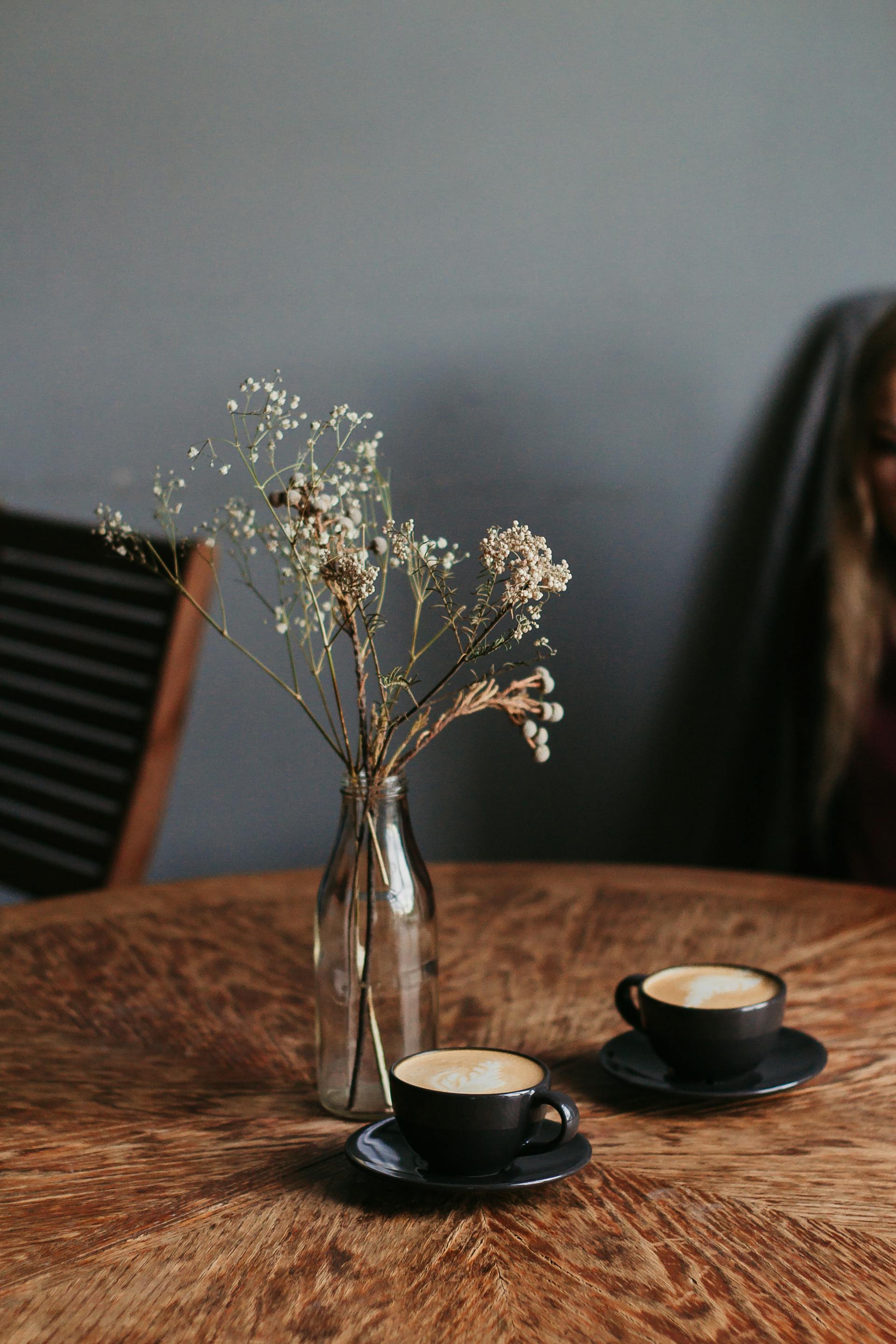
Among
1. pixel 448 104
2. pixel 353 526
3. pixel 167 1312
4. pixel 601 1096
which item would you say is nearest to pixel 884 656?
pixel 448 104

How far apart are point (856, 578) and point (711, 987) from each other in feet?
3.76

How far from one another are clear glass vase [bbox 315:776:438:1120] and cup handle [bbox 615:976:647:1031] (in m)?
0.14

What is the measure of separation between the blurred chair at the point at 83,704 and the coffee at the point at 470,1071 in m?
0.85

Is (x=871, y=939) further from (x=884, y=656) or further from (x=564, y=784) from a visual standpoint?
(x=564, y=784)

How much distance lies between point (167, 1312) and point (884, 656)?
1484mm

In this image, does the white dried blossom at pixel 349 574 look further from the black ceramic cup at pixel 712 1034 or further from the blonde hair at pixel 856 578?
the blonde hair at pixel 856 578

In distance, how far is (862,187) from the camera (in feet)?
6.42

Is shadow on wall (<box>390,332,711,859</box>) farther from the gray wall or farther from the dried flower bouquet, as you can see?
the dried flower bouquet

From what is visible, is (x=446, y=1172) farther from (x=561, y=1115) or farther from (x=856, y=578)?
(x=856, y=578)

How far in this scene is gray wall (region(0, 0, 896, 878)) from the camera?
173 centimetres

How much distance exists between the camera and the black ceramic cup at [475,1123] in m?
0.62

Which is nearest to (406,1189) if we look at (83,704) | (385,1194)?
(385,1194)

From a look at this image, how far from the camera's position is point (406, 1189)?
67cm

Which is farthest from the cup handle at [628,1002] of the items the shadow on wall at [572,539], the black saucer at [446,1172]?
the shadow on wall at [572,539]
